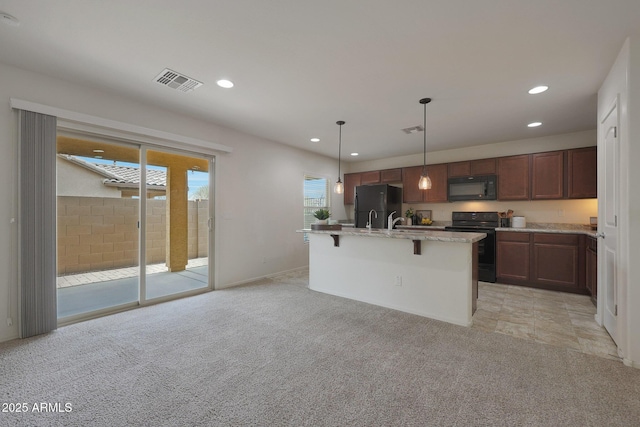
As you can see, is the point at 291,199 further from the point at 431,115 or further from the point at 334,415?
the point at 334,415

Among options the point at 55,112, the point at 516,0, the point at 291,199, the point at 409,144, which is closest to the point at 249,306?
the point at 291,199

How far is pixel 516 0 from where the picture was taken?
175cm

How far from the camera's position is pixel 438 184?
5.58 meters

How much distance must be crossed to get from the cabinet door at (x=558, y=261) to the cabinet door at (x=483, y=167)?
135cm

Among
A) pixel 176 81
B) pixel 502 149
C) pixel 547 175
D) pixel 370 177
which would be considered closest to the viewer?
pixel 176 81

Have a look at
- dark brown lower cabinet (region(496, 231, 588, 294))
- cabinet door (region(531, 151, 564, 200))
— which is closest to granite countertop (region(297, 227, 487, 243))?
dark brown lower cabinet (region(496, 231, 588, 294))

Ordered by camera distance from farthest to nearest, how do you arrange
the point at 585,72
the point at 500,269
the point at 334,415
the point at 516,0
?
the point at 500,269, the point at 585,72, the point at 516,0, the point at 334,415

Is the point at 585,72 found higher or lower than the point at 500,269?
higher

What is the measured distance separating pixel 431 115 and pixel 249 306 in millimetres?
3506

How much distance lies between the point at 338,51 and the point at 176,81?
1.71 meters

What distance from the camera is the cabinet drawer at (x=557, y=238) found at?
4.05 metres

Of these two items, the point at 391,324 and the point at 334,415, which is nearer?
the point at 334,415

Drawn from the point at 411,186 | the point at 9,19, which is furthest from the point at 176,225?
the point at 411,186

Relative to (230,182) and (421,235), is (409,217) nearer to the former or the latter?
(421,235)
